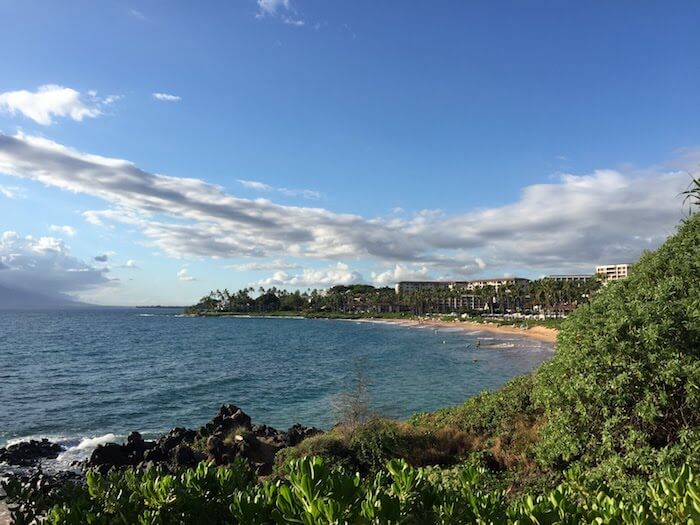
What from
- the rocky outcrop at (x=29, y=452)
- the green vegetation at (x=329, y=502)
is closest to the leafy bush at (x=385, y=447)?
the green vegetation at (x=329, y=502)

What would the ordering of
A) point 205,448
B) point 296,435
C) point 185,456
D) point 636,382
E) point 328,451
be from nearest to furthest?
point 636,382 → point 328,451 → point 185,456 → point 205,448 → point 296,435

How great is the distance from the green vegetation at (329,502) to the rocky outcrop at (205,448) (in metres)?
12.5

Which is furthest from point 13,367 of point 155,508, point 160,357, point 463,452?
point 155,508

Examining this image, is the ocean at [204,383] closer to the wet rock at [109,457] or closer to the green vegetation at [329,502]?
the wet rock at [109,457]

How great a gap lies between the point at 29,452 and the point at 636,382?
22308 millimetres

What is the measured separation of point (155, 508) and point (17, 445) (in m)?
21.0

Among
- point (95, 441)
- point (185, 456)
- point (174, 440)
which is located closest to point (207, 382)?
point (95, 441)

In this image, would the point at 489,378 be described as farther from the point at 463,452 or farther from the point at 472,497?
the point at 472,497

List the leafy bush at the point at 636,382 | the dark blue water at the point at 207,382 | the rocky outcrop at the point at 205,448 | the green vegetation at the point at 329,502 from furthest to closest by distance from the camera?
1. the dark blue water at the point at 207,382
2. the rocky outcrop at the point at 205,448
3. the leafy bush at the point at 636,382
4. the green vegetation at the point at 329,502

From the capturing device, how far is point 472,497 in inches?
160

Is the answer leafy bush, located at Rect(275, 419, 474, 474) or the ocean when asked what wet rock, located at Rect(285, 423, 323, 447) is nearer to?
the ocean

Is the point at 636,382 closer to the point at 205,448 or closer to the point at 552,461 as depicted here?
the point at 552,461

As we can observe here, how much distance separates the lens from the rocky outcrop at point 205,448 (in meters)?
17.9

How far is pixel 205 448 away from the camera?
19.7 meters
